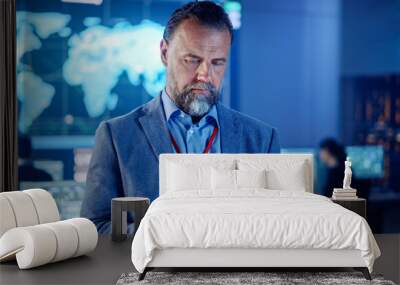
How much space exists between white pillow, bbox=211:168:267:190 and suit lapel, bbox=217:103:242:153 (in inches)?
33.9

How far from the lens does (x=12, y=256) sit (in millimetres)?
5281

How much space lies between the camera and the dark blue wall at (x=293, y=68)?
7398 mm

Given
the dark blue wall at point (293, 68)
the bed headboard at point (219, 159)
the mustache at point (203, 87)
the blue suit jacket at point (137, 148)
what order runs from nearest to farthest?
the bed headboard at point (219, 159)
the blue suit jacket at point (137, 148)
the mustache at point (203, 87)
the dark blue wall at point (293, 68)

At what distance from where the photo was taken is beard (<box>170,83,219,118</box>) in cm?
729

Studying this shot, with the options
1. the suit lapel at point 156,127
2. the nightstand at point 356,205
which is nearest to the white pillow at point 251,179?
the nightstand at point 356,205

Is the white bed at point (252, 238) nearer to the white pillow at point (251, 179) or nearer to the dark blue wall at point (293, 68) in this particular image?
the white pillow at point (251, 179)

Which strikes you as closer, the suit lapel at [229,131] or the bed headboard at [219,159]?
the bed headboard at [219,159]

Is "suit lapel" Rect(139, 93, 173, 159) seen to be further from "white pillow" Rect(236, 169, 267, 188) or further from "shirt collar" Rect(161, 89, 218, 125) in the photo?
"white pillow" Rect(236, 169, 267, 188)

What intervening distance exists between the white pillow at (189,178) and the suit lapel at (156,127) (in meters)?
0.62

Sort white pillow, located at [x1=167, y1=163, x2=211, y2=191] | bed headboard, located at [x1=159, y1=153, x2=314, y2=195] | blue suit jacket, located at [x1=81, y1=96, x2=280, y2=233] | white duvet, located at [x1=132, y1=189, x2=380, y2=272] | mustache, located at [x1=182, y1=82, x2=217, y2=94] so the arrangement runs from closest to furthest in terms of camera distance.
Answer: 1. white duvet, located at [x1=132, y1=189, x2=380, y2=272]
2. white pillow, located at [x1=167, y1=163, x2=211, y2=191]
3. bed headboard, located at [x1=159, y1=153, x2=314, y2=195]
4. blue suit jacket, located at [x1=81, y1=96, x2=280, y2=233]
5. mustache, located at [x1=182, y1=82, x2=217, y2=94]

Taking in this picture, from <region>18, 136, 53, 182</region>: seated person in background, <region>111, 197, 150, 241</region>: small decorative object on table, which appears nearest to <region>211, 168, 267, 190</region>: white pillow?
<region>111, 197, 150, 241</region>: small decorative object on table

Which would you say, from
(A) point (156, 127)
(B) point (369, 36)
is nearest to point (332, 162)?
(B) point (369, 36)

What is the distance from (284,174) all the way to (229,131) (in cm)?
105

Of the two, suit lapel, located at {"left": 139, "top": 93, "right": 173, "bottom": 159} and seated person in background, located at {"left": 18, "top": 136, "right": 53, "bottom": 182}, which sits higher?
suit lapel, located at {"left": 139, "top": 93, "right": 173, "bottom": 159}
